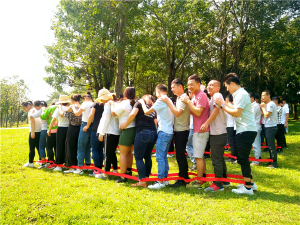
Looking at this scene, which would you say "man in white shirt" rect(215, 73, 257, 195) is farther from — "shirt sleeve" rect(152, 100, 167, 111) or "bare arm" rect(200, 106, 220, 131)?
"shirt sleeve" rect(152, 100, 167, 111)

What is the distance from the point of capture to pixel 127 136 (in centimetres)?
549

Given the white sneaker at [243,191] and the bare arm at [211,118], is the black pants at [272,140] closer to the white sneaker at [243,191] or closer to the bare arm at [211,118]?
the white sneaker at [243,191]

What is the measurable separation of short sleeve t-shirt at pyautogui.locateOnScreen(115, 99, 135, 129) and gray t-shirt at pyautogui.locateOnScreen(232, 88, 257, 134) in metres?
2.41

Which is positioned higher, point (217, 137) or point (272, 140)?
point (217, 137)

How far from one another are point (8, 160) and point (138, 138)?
606 cm

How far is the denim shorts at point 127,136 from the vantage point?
549cm

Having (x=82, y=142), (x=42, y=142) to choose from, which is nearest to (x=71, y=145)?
(x=82, y=142)

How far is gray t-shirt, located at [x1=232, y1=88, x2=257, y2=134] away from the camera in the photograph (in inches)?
179

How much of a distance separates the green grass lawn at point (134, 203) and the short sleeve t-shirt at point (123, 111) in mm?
1525

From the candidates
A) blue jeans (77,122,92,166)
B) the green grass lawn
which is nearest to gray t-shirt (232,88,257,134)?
the green grass lawn

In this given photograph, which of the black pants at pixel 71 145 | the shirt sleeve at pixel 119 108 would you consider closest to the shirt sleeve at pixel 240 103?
the shirt sleeve at pixel 119 108

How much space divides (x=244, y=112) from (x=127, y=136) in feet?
8.81

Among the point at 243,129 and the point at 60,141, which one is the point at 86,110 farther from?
the point at 243,129

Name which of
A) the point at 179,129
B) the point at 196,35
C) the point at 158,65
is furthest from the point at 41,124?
the point at 158,65
